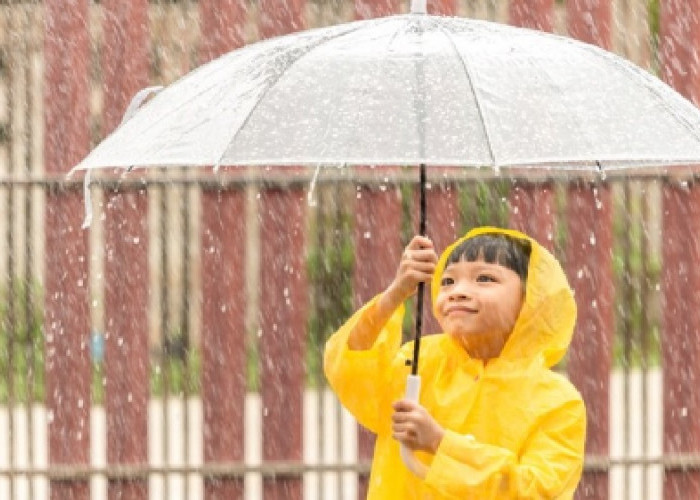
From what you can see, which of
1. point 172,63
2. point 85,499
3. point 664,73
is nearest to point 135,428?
point 85,499

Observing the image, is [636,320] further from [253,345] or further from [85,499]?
[85,499]

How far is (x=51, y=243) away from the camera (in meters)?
6.95

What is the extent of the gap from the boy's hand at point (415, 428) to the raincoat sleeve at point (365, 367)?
36 cm

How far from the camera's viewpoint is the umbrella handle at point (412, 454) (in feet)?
15.6

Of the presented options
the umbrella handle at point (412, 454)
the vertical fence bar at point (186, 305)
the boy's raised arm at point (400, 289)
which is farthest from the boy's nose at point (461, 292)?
the vertical fence bar at point (186, 305)

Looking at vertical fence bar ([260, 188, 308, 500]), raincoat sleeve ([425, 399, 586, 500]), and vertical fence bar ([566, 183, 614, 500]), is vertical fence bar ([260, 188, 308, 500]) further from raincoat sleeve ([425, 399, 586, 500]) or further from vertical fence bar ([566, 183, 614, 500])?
raincoat sleeve ([425, 399, 586, 500])

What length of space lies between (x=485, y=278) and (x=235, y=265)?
81.5 inches

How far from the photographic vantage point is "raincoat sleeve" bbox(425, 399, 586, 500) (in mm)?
4699

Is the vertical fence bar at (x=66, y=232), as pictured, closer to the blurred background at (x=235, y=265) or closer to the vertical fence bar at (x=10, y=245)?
the blurred background at (x=235, y=265)

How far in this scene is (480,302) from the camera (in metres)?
4.91

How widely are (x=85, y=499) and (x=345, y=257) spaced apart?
4.35 feet

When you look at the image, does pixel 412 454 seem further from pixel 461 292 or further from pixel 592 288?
pixel 592 288

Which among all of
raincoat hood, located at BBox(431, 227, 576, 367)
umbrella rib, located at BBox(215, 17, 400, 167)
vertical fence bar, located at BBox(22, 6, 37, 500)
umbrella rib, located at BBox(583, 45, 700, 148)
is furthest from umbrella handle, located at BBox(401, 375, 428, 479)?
vertical fence bar, located at BBox(22, 6, 37, 500)

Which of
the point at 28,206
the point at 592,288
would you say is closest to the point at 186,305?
the point at 28,206
